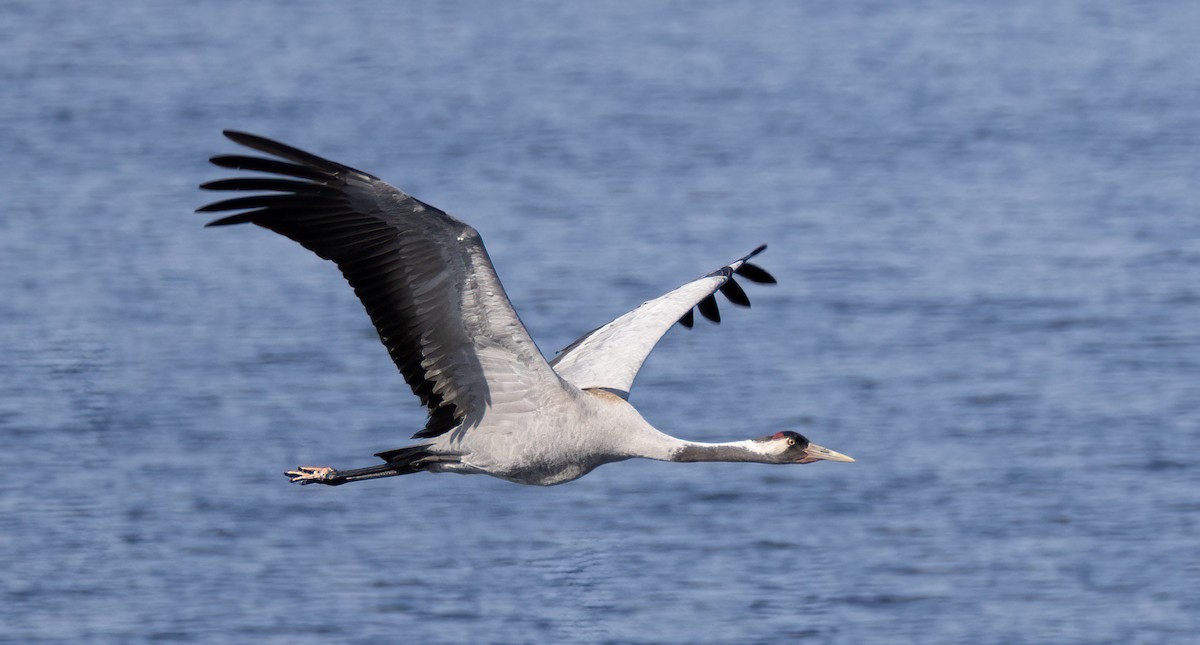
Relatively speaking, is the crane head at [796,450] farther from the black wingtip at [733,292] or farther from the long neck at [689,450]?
the black wingtip at [733,292]

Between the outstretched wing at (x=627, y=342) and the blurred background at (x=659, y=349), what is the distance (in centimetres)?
355

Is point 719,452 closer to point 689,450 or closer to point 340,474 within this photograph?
point 689,450

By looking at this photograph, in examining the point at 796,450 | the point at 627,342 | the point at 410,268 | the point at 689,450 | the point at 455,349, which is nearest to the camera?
the point at 410,268

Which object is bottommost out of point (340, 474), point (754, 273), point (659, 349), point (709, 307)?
point (340, 474)

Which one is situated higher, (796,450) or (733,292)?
(733,292)

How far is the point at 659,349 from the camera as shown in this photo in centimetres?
2233

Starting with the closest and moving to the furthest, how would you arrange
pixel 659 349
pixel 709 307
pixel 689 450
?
pixel 689 450
pixel 709 307
pixel 659 349

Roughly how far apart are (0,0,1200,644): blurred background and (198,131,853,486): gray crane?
4360 millimetres

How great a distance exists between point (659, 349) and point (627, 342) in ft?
31.4

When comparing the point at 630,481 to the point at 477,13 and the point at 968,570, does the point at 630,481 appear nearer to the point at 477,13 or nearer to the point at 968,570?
the point at 968,570

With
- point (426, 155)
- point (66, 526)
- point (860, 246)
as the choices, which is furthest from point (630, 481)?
point (426, 155)

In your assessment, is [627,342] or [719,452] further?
[627,342]

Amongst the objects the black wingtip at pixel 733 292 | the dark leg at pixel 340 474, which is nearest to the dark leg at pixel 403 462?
the dark leg at pixel 340 474

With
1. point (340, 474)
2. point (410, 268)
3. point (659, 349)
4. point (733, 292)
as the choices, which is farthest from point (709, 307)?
point (659, 349)
